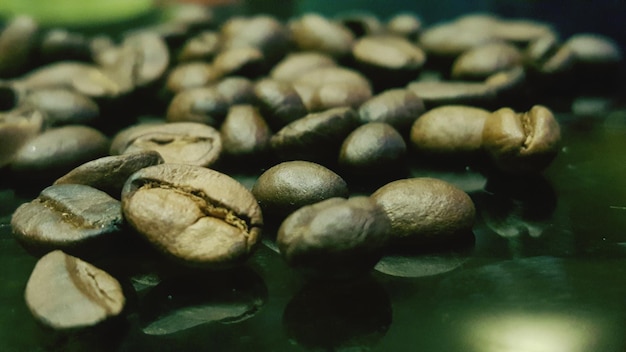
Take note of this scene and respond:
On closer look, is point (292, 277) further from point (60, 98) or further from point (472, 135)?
point (60, 98)

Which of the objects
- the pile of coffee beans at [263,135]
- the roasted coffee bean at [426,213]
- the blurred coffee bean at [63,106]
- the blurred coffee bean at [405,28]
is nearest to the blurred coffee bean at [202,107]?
the pile of coffee beans at [263,135]

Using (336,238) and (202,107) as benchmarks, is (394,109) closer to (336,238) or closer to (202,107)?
(202,107)

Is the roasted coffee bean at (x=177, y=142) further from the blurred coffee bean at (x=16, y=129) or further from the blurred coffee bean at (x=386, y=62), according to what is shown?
the blurred coffee bean at (x=386, y=62)

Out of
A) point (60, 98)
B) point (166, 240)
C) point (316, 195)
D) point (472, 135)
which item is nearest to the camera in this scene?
point (166, 240)

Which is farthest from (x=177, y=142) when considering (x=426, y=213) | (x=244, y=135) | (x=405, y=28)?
(x=405, y=28)

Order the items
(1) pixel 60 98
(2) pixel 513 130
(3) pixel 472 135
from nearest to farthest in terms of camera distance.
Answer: (2) pixel 513 130 < (3) pixel 472 135 < (1) pixel 60 98

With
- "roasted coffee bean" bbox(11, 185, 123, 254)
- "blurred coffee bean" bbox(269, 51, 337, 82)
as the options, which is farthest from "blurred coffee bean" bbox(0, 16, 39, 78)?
"roasted coffee bean" bbox(11, 185, 123, 254)

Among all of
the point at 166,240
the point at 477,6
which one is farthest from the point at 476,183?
the point at 477,6
